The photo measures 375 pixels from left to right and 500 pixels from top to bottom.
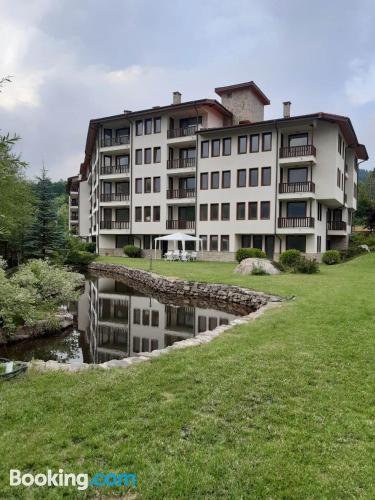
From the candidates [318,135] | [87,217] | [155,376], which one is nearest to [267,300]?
[155,376]

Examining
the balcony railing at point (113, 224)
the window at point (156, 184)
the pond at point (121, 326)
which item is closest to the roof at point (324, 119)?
the window at point (156, 184)

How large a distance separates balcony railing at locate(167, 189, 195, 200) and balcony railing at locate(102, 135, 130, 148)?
25.8 feet

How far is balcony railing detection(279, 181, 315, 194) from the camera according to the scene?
29.3 metres

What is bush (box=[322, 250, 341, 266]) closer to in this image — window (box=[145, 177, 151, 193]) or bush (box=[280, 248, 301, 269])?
bush (box=[280, 248, 301, 269])

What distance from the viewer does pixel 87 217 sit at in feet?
183

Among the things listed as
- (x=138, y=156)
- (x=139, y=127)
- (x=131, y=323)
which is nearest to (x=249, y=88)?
(x=139, y=127)

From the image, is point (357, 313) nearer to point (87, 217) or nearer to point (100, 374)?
point (100, 374)

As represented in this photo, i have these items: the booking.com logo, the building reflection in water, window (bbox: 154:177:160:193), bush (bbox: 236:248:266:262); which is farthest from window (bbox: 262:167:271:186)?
the booking.com logo

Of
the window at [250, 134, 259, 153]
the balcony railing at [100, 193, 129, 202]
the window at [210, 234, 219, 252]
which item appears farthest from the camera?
the balcony railing at [100, 193, 129, 202]

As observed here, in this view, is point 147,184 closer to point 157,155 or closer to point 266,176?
point 157,155

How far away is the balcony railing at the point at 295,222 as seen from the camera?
29.3m

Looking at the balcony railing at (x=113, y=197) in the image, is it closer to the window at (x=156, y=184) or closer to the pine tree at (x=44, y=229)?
the window at (x=156, y=184)

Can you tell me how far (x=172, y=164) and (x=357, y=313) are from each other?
92.7ft

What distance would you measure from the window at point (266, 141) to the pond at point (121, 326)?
18308 mm
